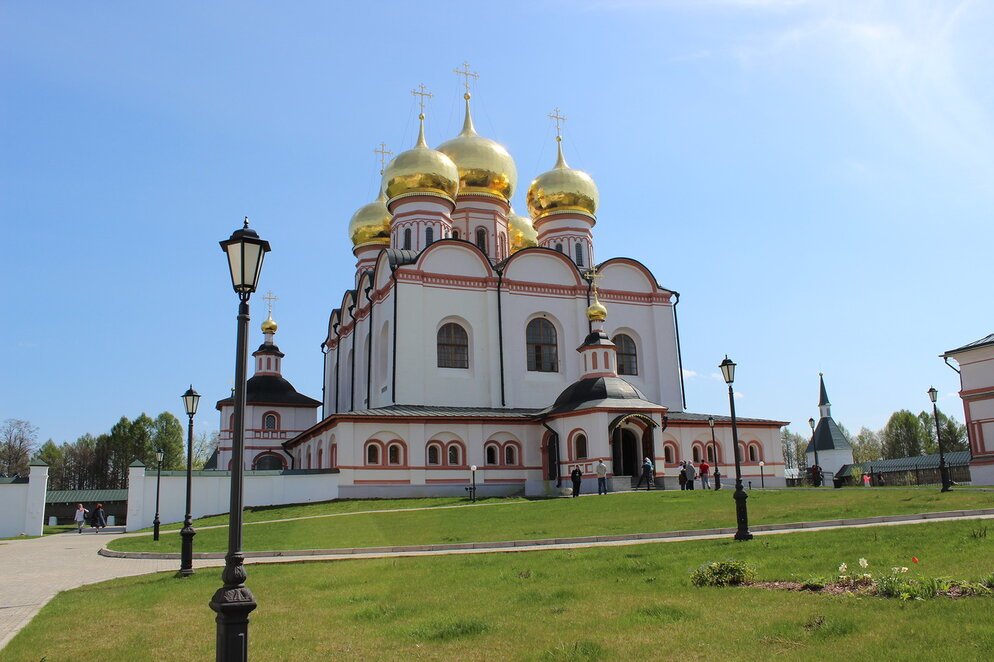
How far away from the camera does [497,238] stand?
4050 centimetres

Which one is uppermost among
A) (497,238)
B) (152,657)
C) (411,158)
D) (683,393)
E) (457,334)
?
(411,158)

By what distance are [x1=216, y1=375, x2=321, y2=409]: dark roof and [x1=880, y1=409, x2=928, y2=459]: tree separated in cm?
5134

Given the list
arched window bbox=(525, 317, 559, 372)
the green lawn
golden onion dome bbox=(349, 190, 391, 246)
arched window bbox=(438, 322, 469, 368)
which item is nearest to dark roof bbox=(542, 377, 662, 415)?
arched window bbox=(525, 317, 559, 372)

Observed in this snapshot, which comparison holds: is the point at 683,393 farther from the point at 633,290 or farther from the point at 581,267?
the point at 581,267

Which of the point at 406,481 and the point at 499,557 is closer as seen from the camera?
the point at 499,557

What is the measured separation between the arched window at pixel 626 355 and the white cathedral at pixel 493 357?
0.07 m

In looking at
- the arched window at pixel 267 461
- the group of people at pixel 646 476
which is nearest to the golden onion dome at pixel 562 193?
the group of people at pixel 646 476

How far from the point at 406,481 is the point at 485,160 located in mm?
17920

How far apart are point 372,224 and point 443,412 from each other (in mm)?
16723

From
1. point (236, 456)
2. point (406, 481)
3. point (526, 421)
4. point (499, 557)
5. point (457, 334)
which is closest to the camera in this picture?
point (236, 456)

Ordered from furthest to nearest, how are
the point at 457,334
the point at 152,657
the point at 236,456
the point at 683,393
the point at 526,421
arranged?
1. the point at 683,393
2. the point at 457,334
3. the point at 526,421
4. the point at 152,657
5. the point at 236,456

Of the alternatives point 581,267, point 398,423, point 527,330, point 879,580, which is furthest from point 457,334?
point 879,580

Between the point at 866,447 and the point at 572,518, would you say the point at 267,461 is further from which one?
the point at 866,447

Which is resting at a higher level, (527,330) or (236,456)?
(527,330)
